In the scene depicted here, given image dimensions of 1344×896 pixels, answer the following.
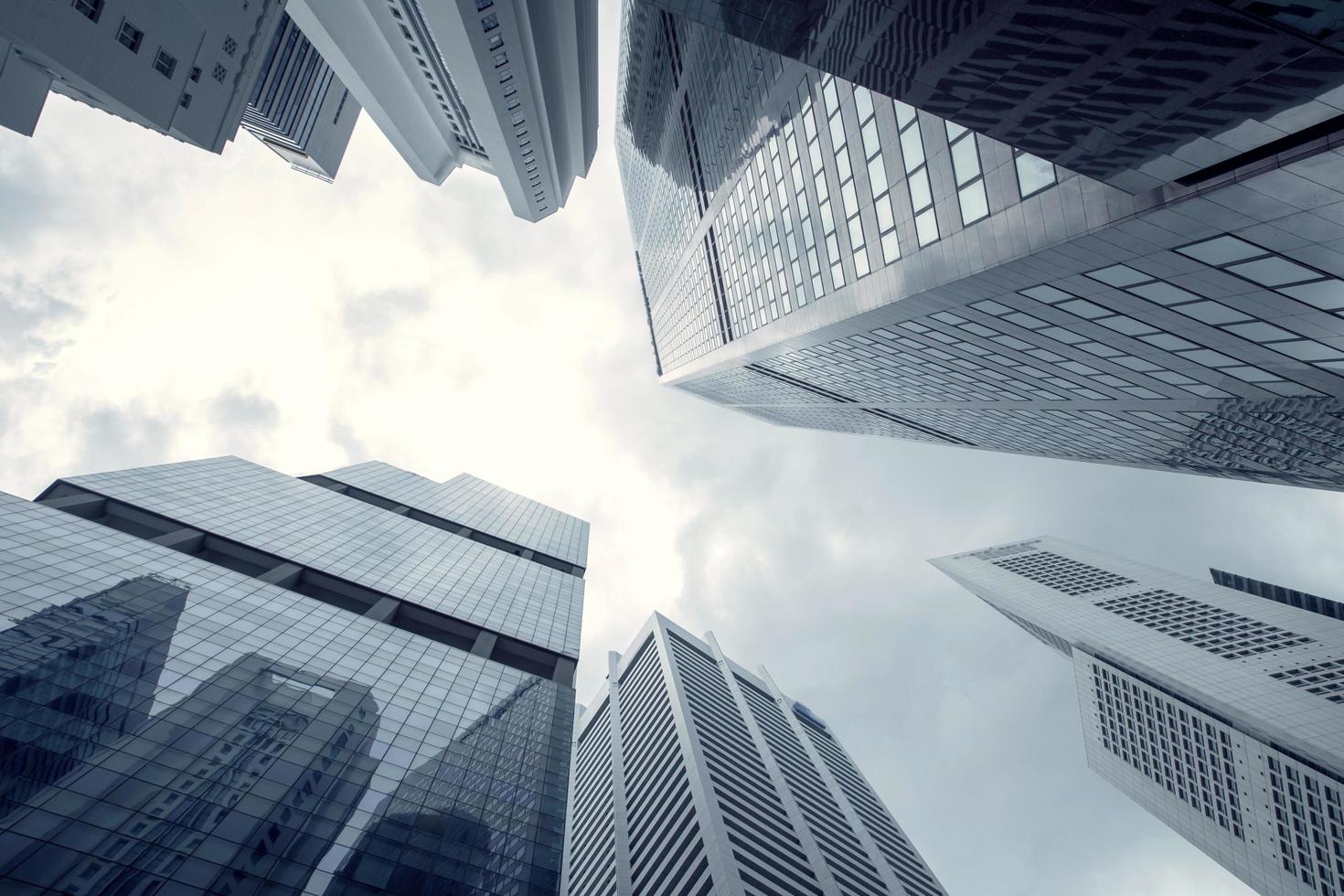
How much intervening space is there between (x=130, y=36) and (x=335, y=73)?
72514mm

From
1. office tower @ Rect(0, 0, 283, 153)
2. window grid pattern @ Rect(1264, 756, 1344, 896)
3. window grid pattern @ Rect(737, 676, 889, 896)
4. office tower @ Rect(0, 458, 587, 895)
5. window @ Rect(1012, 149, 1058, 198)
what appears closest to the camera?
window @ Rect(1012, 149, 1058, 198)

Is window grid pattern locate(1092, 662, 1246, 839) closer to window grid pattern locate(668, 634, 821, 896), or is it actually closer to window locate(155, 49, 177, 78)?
window grid pattern locate(668, 634, 821, 896)

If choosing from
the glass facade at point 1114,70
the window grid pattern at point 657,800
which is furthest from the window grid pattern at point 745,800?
the glass facade at point 1114,70

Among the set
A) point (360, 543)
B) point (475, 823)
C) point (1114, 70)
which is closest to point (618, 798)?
point (360, 543)

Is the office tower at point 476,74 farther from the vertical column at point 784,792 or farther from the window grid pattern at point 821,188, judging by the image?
the vertical column at point 784,792

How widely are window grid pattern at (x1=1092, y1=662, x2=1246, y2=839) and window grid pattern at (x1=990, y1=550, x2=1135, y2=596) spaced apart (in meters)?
18.0

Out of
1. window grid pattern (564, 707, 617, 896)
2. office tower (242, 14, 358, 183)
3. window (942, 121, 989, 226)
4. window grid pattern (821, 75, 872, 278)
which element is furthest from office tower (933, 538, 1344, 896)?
office tower (242, 14, 358, 183)

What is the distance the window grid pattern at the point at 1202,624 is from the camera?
273 ft

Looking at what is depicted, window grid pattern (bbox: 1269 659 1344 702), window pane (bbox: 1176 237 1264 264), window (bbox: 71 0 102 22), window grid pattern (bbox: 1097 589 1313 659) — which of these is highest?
window (bbox: 71 0 102 22)

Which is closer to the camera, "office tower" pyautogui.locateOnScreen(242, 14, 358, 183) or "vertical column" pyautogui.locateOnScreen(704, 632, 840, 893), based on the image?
"vertical column" pyautogui.locateOnScreen(704, 632, 840, 893)

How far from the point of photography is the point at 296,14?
7769cm

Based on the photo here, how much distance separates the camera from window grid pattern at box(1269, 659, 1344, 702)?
70.2m

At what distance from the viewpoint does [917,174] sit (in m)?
24.6

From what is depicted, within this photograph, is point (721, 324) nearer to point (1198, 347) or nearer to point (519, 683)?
point (519, 683)
